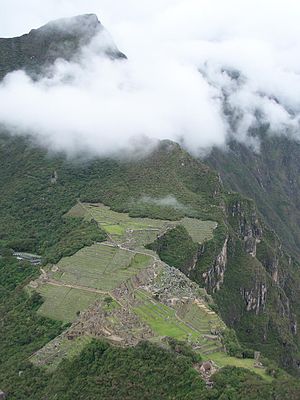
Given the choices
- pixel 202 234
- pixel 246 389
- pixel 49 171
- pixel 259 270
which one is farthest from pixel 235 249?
pixel 246 389

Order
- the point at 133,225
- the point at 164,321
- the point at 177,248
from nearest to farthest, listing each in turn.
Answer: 1. the point at 164,321
2. the point at 177,248
3. the point at 133,225

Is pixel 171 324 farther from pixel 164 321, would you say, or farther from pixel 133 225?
pixel 133 225

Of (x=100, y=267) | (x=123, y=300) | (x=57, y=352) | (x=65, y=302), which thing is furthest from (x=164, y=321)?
(x=100, y=267)

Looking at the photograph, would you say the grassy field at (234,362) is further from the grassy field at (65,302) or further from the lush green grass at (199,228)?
the lush green grass at (199,228)

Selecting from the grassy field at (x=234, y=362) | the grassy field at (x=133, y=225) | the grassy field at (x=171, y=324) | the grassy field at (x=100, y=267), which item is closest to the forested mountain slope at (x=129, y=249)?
the grassy field at (x=133, y=225)

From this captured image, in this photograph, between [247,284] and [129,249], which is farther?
[247,284]

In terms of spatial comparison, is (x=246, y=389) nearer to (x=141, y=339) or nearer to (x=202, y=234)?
(x=141, y=339)

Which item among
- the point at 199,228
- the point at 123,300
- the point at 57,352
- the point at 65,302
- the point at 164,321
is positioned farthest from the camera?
the point at 199,228
